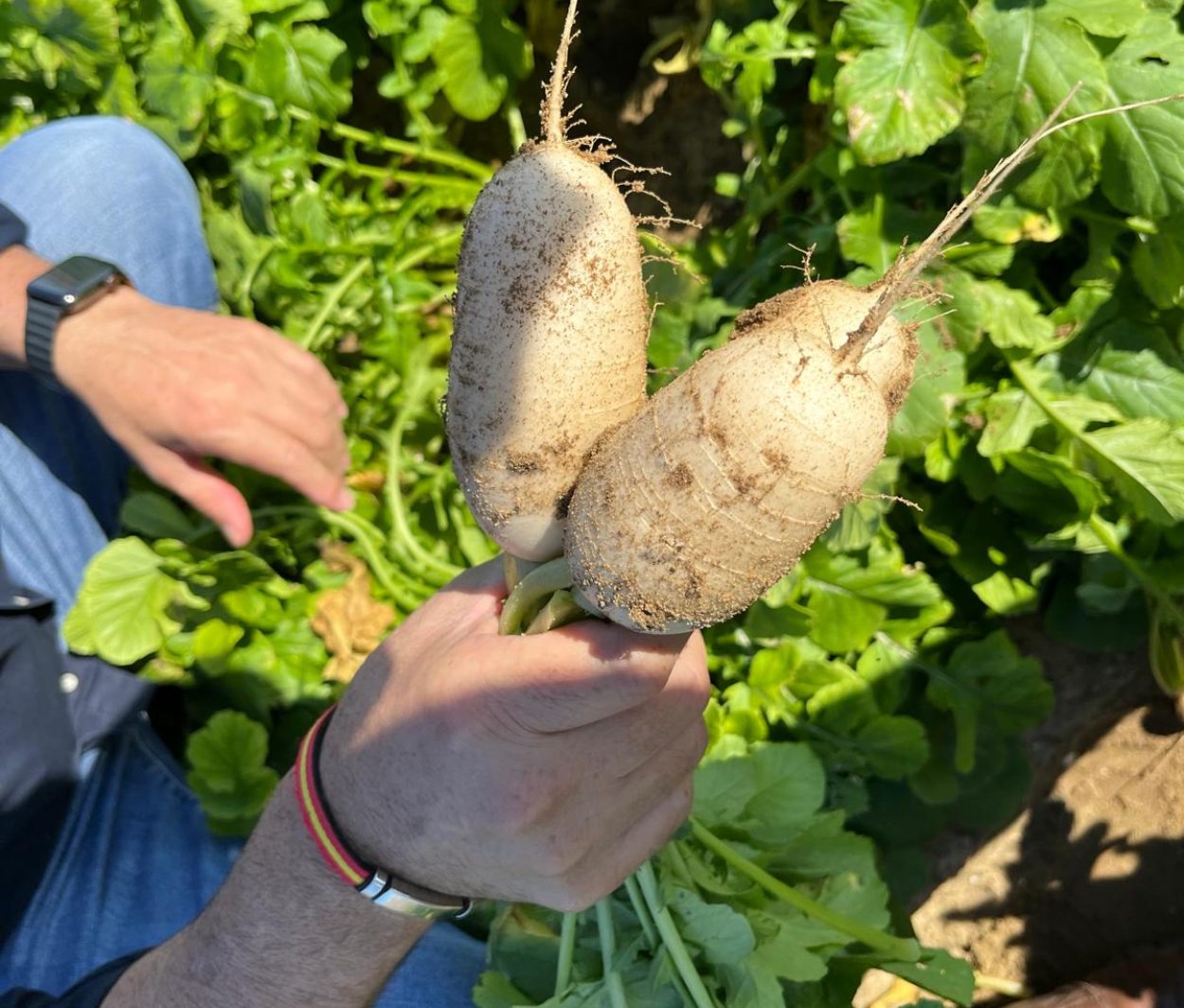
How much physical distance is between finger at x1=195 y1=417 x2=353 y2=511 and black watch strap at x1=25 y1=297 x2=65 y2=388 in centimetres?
26

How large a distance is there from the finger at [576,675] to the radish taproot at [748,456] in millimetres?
30

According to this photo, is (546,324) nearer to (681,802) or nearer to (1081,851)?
(681,802)

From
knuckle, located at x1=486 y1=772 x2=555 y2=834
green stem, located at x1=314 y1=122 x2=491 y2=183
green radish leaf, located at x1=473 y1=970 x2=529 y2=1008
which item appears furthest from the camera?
green stem, located at x1=314 y1=122 x2=491 y2=183

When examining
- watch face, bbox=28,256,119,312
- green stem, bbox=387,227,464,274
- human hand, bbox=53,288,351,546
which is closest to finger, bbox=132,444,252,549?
human hand, bbox=53,288,351,546

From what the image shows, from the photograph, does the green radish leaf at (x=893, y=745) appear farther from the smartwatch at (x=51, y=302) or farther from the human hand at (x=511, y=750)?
the smartwatch at (x=51, y=302)

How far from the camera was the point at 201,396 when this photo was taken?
1301mm

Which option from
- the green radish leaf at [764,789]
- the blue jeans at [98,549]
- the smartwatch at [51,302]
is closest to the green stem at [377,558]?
the blue jeans at [98,549]

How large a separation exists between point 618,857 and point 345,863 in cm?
28

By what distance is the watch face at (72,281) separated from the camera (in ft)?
4.44

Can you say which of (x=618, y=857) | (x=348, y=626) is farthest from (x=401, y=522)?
(x=618, y=857)

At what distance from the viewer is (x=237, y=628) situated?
1.71 m

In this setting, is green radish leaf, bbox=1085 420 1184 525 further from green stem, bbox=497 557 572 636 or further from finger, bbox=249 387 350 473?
finger, bbox=249 387 350 473

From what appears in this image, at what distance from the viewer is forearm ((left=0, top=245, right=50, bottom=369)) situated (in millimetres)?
1374

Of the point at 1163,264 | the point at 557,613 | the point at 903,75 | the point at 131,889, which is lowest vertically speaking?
the point at 131,889
